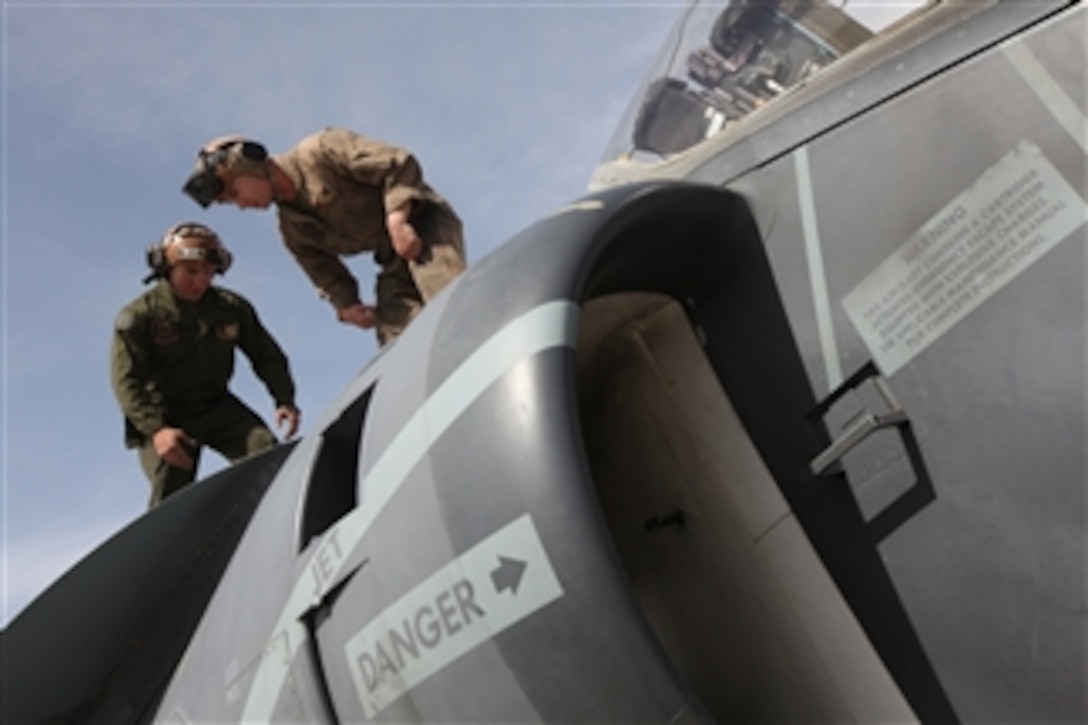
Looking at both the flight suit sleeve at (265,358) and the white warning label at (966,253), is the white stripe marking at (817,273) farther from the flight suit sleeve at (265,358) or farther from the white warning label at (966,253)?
the flight suit sleeve at (265,358)

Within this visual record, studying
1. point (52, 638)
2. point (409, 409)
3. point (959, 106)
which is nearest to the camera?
point (959, 106)

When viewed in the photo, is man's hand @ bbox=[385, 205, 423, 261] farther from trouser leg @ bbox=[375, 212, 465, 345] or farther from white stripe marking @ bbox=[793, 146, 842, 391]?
white stripe marking @ bbox=[793, 146, 842, 391]

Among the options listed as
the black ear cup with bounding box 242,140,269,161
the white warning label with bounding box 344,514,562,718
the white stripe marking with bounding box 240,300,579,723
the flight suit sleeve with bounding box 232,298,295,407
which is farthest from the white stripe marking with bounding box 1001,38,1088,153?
the flight suit sleeve with bounding box 232,298,295,407

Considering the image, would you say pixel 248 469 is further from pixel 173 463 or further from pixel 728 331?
pixel 728 331

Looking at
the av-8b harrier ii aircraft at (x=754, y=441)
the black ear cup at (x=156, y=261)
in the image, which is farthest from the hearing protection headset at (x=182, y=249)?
the av-8b harrier ii aircraft at (x=754, y=441)

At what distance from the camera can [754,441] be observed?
2.22 metres

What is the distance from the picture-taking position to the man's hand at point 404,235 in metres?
3.98

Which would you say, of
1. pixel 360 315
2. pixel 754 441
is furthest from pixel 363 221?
pixel 754 441

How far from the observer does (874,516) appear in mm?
1960

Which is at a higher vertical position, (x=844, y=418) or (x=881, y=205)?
(x=881, y=205)

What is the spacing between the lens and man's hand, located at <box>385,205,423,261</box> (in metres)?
3.98

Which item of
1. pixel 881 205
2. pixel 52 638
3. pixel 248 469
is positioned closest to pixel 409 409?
pixel 881 205

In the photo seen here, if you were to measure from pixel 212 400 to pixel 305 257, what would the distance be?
0.96m

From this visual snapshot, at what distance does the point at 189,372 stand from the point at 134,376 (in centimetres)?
36
